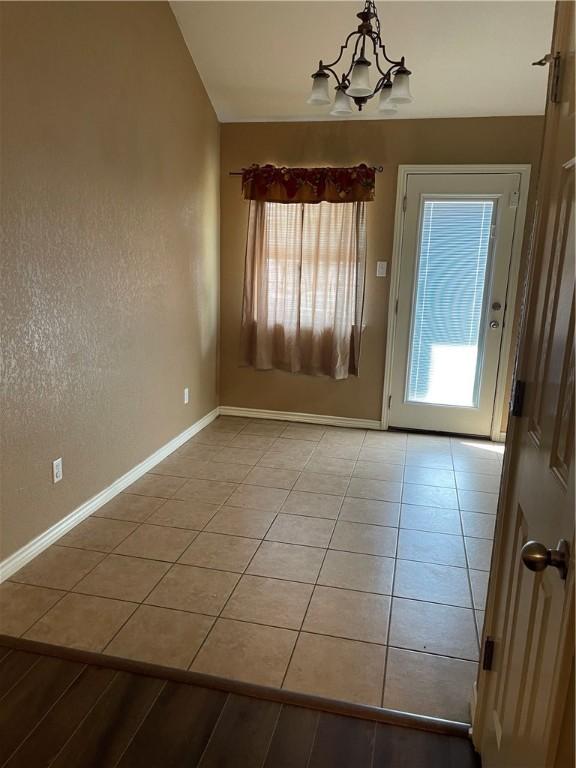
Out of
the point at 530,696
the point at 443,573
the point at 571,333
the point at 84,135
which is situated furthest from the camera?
the point at 84,135

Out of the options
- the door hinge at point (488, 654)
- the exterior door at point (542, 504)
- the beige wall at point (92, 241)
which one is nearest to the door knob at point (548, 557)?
the exterior door at point (542, 504)

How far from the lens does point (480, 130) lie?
3.95m

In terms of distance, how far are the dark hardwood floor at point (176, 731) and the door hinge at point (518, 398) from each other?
0.98 metres

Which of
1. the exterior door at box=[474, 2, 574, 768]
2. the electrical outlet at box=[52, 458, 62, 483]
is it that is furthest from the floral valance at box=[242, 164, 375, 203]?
the exterior door at box=[474, 2, 574, 768]

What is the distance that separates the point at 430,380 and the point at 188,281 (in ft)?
6.75

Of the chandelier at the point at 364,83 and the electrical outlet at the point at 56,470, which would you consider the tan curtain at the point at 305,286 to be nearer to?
the chandelier at the point at 364,83

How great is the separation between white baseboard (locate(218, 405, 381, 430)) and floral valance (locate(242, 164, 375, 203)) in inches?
68.9

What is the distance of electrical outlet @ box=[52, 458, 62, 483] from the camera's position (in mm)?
2564

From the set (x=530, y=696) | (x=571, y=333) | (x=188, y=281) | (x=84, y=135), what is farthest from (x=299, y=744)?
(x=188, y=281)

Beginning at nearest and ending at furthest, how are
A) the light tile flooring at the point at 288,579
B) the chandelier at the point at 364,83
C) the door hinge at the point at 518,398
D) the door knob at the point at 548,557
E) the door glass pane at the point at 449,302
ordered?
the door knob at the point at 548,557 < the door hinge at the point at 518,398 < the light tile flooring at the point at 288,579 < the chandelier at the point at 364,83 < the door glass pane at the point at 449,302

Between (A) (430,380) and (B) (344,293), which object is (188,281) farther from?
(A) (430,380)

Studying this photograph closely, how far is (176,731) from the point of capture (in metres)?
1.56

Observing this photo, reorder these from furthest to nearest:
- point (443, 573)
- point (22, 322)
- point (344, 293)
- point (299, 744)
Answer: point (344, 293) < point (443, 573) < point (22, 322) < point (299, 744)

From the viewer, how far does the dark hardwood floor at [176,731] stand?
1.48 metres
